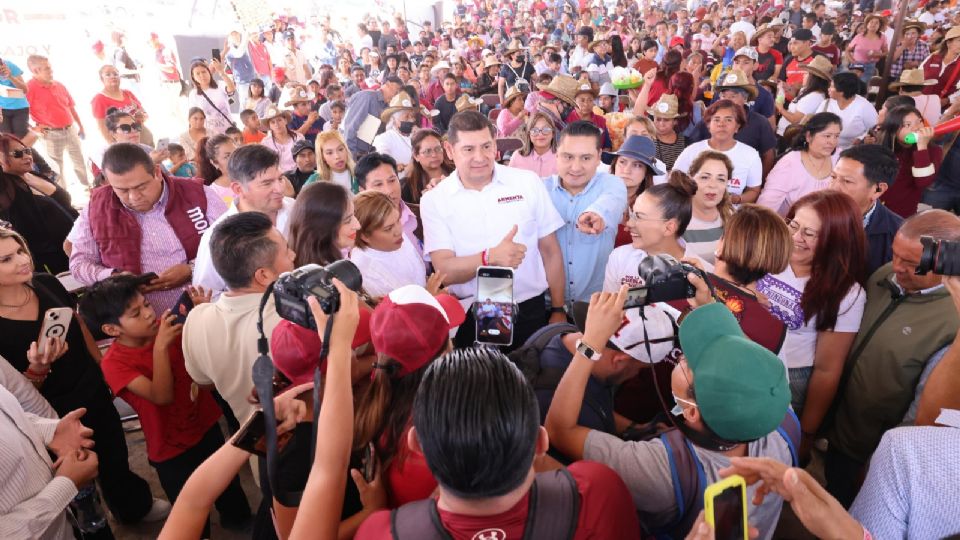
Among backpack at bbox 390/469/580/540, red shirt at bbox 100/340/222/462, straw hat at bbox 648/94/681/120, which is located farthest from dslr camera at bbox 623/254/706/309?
straw hat at bbox 648/94/681/120

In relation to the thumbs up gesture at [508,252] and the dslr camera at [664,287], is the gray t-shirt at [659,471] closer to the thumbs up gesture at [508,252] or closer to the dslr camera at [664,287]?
the dslr camera at [664,287]

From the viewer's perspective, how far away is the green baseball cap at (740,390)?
3.62ft

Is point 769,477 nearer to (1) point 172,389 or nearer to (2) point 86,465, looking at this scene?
(2) point 86,465

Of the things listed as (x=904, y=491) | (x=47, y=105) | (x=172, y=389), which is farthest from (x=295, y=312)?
(x=47, y=105)

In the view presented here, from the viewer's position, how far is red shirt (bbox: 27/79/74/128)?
22.2 ft

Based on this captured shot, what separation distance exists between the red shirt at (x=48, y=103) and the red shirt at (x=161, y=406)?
Result: 652 centimetres

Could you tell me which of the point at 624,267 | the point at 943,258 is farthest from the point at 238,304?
the point at 943,258

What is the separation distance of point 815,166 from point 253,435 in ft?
12.6

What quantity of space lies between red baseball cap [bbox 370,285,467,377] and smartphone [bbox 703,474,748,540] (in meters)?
0.76

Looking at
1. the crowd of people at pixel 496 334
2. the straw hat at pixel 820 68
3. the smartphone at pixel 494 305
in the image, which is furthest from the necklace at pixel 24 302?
the straw hat at pixel 820 68

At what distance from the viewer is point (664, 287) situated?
163 centimetres

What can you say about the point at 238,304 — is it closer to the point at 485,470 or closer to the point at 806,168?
the point at 485,470

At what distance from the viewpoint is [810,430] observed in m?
2.38

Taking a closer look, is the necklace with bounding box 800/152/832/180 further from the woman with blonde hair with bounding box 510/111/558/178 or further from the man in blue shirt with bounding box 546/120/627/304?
the woman with blonde hair with bounding box 510/111/558/178
